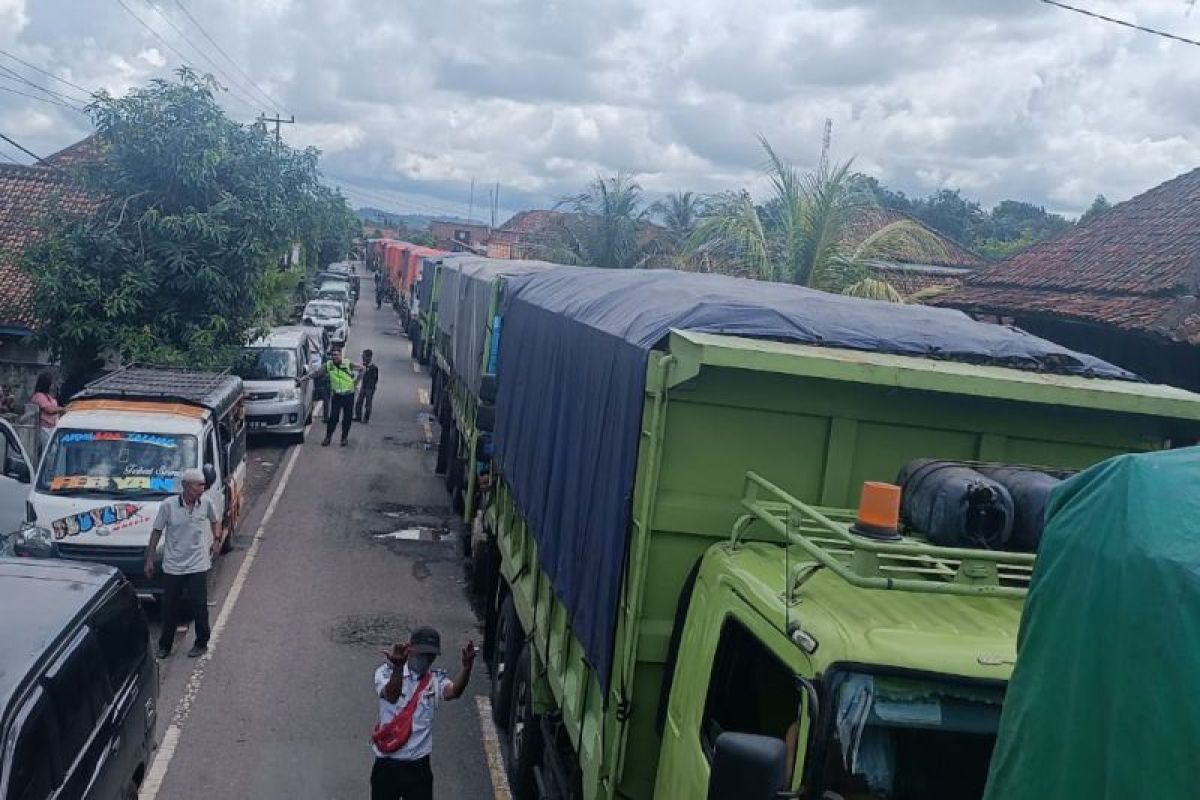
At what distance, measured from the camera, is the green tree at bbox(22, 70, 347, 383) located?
1614 cm

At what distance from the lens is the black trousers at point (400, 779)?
5922mm

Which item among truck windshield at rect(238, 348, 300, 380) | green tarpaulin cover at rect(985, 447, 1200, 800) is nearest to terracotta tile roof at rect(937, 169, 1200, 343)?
green tarpaulin cover at rect(985, 447, 1200, 800)

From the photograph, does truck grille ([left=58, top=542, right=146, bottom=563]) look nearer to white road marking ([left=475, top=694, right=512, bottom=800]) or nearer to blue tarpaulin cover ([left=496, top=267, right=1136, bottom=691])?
white road marking ([left=475, top=694, right=512, bottom=800])

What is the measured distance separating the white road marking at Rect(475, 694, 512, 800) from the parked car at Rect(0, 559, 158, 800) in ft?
7.64

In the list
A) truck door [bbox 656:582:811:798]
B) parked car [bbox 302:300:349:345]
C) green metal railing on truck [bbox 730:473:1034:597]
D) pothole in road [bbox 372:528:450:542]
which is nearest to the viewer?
green metal railing on truck [bbox 730:473:1034:597]

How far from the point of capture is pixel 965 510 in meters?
3.90

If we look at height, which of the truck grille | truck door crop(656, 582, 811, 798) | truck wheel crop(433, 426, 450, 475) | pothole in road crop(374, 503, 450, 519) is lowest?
A: pothole in road crop(374, 503, 450, 519)

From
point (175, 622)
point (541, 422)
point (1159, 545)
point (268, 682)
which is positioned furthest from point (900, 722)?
point (175, 622)

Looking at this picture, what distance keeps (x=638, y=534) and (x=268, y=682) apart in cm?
558

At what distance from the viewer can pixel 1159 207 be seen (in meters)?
14.6

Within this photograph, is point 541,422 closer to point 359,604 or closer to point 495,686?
point 495,686

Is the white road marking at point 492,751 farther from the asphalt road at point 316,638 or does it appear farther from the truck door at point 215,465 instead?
the truck door at point 215,465

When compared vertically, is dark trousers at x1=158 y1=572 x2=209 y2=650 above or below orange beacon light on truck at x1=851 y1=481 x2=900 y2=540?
below

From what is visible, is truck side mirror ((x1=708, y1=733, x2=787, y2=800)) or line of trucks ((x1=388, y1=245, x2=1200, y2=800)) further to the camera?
line of trucks ((x1=388, y1=245, x2=1200, y2=800))
